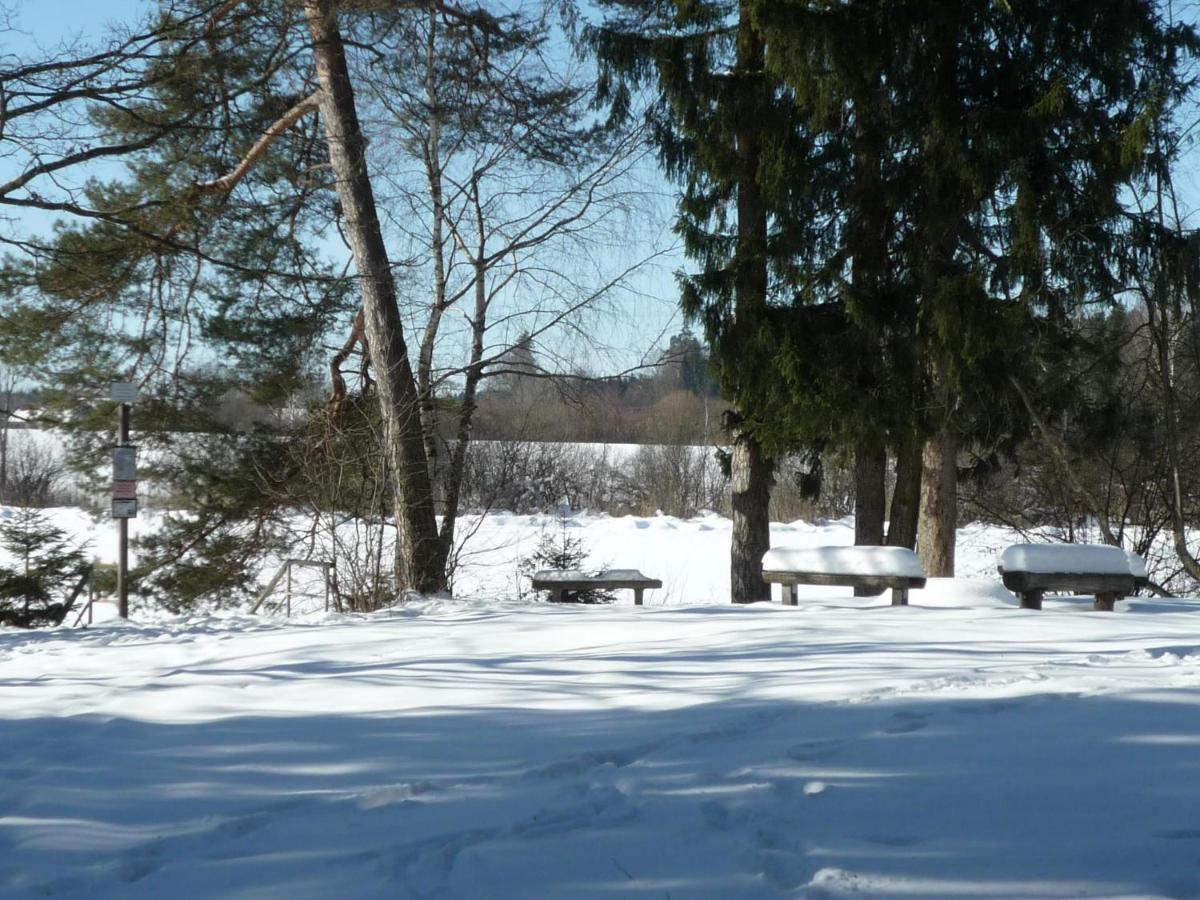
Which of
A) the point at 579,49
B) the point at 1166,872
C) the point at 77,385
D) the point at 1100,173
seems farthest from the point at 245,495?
the point at 1166,872

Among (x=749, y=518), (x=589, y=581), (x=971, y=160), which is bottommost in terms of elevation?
(x=589, y=581)

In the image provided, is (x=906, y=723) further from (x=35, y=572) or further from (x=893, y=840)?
(x=35, y=572)

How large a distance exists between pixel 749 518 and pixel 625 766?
26.3 ft

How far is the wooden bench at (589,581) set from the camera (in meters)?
9.06

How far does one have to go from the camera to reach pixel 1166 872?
101 inches

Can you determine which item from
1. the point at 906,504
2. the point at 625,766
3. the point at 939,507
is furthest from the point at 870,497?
the point at 625,766

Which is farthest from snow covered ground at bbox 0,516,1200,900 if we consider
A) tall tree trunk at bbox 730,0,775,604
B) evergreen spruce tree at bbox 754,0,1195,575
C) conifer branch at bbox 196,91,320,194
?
conifer branch at bbox 196,91,320,194

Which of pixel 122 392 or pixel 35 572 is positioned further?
pixel 35 572

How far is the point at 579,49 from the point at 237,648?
7.72m

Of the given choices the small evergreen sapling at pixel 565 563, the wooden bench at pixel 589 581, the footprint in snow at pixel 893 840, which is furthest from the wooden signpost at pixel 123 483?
the footprint in snow at pixel 893 840

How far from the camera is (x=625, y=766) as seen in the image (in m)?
3.54

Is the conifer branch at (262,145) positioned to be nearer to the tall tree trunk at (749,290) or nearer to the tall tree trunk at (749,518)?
the tall tree trunk at (749,290)

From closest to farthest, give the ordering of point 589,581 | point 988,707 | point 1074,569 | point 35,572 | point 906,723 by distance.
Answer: point 906,723 < point 988,707 < point 1074,569 < point 589,581 < point 35,572

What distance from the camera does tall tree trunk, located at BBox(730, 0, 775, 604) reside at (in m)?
10.7
